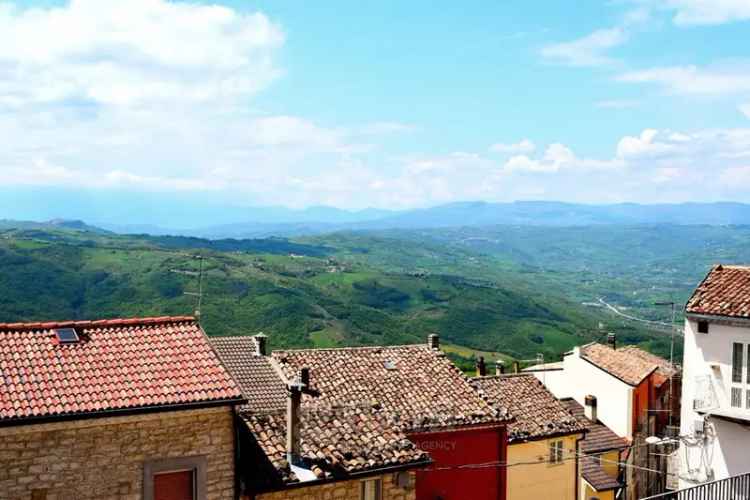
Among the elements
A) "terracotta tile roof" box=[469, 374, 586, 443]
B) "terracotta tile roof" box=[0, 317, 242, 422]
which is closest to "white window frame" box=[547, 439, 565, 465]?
"terracotta tile roof" box=[469, 374, 586, 443]

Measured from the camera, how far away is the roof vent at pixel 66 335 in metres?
14.1

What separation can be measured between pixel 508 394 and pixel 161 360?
17.0 m

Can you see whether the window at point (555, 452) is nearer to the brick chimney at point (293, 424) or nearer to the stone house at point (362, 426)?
the stone house at point (362, 426)

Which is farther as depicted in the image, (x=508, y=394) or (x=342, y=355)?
(x=508, y=394)

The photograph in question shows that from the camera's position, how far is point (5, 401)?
12242 millimetres

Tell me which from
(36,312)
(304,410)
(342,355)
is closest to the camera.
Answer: (304,410)

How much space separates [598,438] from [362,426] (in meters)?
21.1

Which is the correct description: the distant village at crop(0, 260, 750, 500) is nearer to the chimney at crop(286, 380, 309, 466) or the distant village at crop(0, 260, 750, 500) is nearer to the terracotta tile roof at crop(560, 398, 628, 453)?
the chimney at crop(286, 380, 309, 466)

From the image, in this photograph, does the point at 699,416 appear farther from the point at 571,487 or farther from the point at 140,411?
the point at 140,411

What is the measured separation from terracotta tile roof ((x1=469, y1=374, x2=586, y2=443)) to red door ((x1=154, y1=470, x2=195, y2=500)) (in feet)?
41.1

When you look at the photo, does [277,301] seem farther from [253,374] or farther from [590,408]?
[253,374]

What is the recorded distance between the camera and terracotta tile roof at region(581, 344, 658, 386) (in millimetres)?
37219

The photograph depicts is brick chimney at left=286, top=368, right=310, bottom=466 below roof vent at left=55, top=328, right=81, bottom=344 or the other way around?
below

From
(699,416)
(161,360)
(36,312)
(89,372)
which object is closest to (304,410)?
(161,360)
